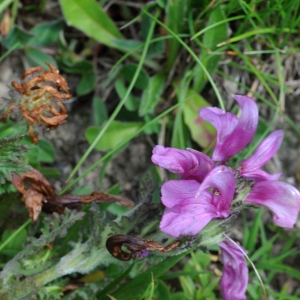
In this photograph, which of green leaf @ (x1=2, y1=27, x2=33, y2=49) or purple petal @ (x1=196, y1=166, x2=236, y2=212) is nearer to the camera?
purple petal @ (x1=196, y1=166, x2=236, y2=212)

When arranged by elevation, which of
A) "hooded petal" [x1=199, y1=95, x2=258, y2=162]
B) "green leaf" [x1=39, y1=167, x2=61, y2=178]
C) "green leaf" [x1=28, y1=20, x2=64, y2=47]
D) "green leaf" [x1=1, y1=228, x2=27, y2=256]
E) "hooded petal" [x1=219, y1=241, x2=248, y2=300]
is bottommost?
"hooded petal" [x1=219, y1=241, x2=248, y2=300]

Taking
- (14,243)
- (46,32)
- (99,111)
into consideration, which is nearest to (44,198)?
(14,243)

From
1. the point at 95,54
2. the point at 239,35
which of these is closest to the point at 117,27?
the point at 95,54

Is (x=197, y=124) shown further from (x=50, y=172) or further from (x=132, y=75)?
(x=50, y=172)

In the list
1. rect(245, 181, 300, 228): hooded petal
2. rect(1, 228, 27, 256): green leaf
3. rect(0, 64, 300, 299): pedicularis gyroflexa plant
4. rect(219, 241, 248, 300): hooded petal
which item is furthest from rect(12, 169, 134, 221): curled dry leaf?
rect(245, 181, 300, 228): hooded petal

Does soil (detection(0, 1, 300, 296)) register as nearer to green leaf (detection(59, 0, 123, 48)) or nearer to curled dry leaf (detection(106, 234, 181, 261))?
green leaf (detection(59, 0, 123, 48))

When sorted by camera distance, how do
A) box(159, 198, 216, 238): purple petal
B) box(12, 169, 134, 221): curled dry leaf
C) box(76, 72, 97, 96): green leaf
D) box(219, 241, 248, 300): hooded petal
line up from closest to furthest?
box(159, 198, 216, 238): purple petal, box(219, 241, 248, 300): hooded petal, box(12, 169, 134, 221): curled dry leaf, box(76, 72, 97, 96): green leaf

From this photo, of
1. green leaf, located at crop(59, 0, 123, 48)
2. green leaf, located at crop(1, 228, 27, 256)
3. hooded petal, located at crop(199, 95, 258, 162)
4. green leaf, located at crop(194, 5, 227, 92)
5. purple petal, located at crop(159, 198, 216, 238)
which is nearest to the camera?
purple petal, located at crop(159, 198, 216, 238)

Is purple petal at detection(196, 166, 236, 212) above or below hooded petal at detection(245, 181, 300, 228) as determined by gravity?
above
